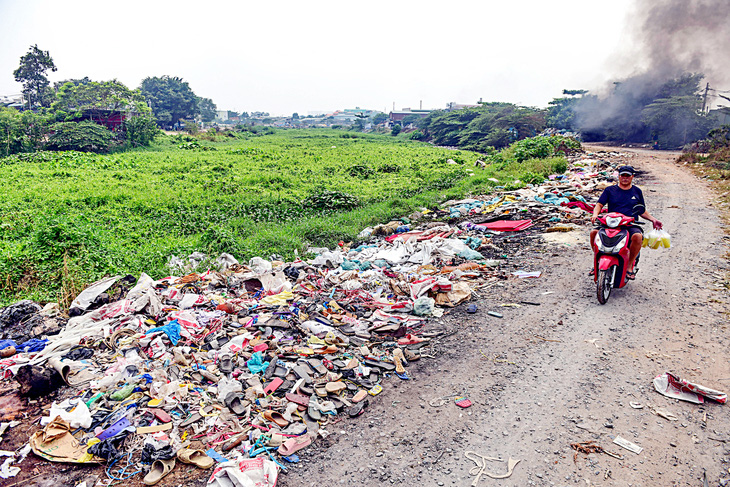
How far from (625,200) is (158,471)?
19.5 feet

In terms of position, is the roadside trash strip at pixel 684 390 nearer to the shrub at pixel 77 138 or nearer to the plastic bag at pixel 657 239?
the plastic bag at pixel 657 239

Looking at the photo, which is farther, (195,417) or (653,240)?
(653,240)

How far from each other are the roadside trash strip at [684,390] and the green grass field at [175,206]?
6437mm

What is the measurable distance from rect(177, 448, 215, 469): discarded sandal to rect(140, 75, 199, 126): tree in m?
68.4

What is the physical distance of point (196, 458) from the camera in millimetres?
3203

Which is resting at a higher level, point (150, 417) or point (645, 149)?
point (645, 149)

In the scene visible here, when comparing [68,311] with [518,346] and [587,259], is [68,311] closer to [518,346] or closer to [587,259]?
[518,346]

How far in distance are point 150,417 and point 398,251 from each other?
209 inches

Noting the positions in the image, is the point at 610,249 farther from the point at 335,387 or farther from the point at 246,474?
the point at 246,474

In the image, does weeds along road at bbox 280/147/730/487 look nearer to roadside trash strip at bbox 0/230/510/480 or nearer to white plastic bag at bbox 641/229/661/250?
roadside trash strip at bbox 0/230/510/480

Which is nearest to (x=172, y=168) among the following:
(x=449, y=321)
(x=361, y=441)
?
(x=449, y=321)

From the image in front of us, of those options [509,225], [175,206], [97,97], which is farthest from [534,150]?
[97,97]

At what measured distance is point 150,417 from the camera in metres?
3.64

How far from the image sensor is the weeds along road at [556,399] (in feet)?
9.62
